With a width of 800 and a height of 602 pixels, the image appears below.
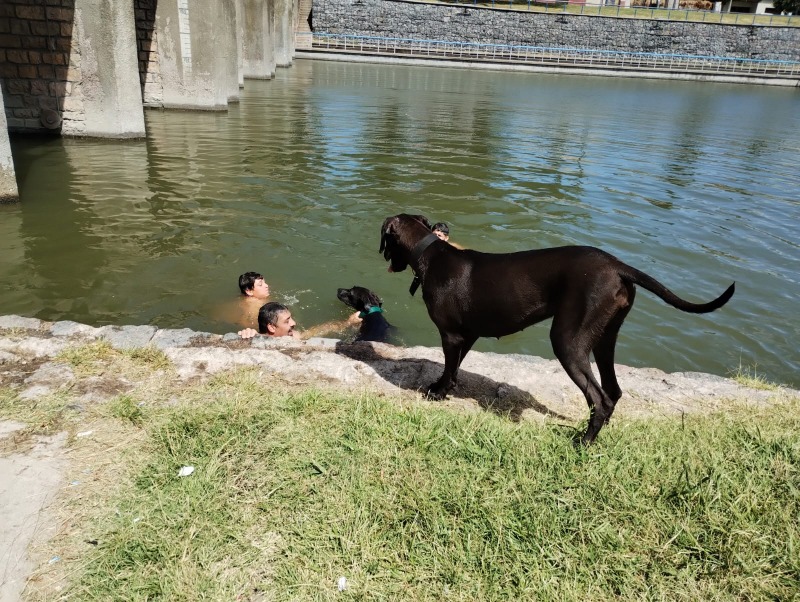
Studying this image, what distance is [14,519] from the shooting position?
9.85 feet

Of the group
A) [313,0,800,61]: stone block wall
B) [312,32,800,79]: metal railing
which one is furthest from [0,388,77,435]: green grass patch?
[313,0,800,61]: stone block wall

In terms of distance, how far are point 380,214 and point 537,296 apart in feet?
24.6

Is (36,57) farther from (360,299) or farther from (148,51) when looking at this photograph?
(360,299)

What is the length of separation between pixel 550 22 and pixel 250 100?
41976 mm

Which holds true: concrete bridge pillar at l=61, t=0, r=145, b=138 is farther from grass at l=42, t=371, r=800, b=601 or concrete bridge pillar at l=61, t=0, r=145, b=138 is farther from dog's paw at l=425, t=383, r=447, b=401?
dog's paw at l=425, t=383, r=447, b=401

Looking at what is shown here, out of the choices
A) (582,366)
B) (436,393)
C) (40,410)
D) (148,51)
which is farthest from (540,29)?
(40,410)

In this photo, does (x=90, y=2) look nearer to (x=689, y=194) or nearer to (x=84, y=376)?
(x=84, y=376)

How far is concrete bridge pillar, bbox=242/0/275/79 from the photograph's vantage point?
2800 centimetres

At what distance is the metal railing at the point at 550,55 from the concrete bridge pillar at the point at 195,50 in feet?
111

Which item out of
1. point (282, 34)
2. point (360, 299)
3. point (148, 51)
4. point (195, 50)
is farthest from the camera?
point (282, 34)

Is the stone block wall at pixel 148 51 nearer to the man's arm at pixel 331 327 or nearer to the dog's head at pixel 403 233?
the man's arm at pixel 331 327

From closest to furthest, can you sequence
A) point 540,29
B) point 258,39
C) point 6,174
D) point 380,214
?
point 6,174, point 380,214, point 258,39, point 540,29

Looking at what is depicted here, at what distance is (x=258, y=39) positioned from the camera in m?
29.5

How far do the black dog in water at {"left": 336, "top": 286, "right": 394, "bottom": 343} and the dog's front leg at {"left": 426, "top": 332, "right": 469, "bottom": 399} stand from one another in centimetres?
241
